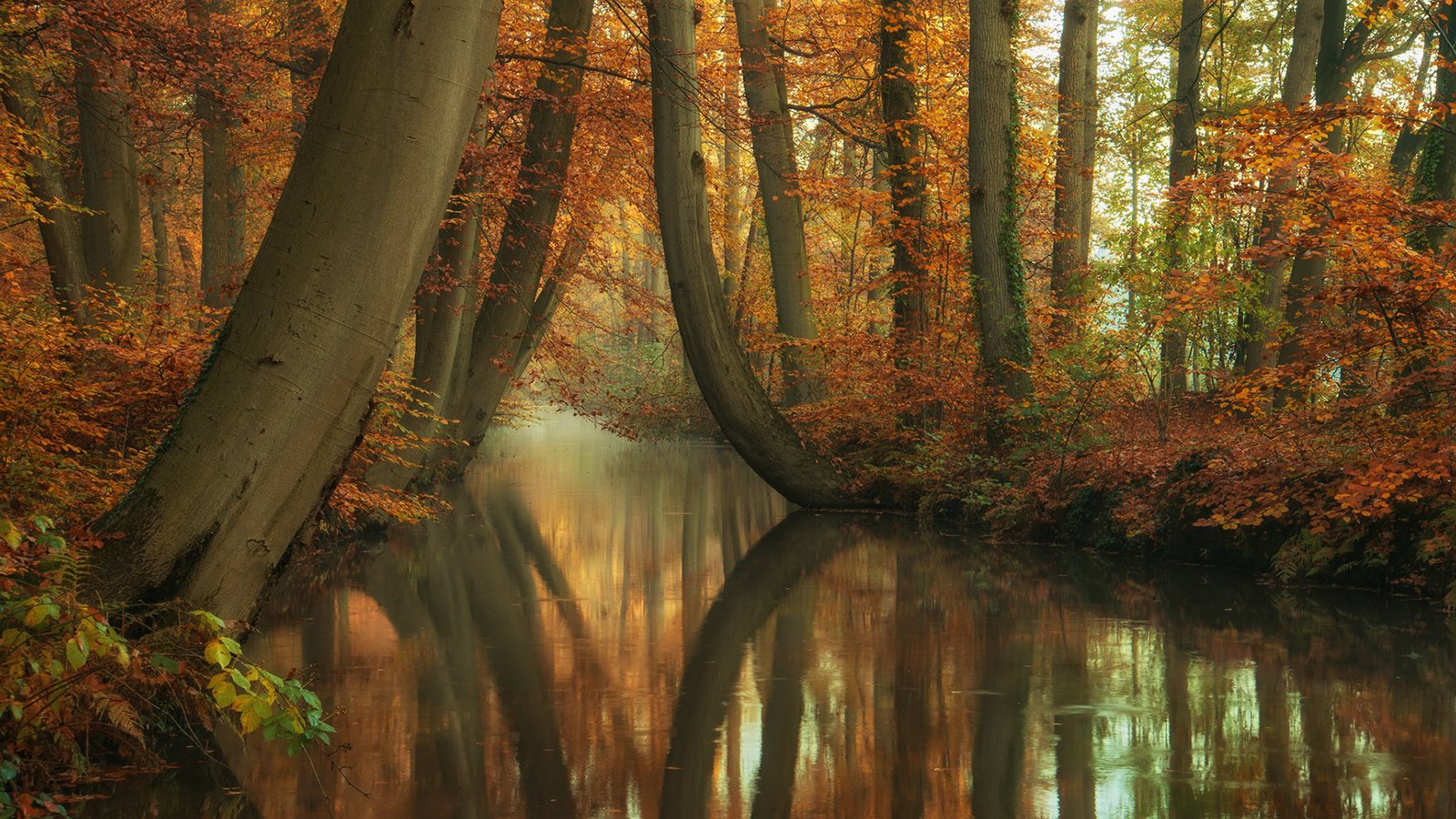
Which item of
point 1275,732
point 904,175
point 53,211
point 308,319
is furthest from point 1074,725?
point 904,175

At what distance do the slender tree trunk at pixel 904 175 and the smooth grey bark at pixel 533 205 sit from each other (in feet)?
13.5

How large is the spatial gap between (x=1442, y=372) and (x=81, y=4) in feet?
31.4

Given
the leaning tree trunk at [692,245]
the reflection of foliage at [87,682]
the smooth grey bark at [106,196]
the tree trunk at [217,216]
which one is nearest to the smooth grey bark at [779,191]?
the leaning tree trunk at [692,245]

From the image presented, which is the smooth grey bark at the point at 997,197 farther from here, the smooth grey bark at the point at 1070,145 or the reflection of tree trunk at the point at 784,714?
the reflection of tree trunk at the point at 784,714

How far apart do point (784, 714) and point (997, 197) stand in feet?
31.6

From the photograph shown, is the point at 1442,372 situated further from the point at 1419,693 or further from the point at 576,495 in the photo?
the point at 576,495

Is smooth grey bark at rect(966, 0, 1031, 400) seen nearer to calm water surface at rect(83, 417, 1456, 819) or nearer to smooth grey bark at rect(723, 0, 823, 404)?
calm water surface at rect(83, 417, 1456, 819)

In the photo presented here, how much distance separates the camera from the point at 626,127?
18.7 meters

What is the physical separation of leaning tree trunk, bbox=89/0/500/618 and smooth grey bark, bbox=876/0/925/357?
11.6 metres

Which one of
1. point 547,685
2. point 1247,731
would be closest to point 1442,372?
point 1247,731

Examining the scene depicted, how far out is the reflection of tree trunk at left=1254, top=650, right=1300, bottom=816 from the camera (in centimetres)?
490

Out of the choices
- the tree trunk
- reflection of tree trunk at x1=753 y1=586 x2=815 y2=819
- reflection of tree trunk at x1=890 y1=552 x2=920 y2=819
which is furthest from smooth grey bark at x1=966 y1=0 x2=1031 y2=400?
the tree trunk

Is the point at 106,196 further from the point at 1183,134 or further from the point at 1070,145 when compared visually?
the point at 1183,134

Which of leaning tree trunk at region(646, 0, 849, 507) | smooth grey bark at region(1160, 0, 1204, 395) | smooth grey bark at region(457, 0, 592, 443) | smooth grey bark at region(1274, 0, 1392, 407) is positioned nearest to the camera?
leaning tree trunk at region(646, 0, 849, 507)
